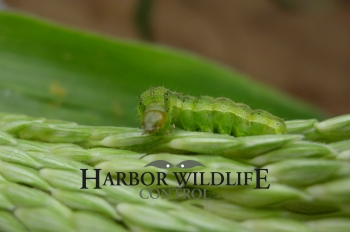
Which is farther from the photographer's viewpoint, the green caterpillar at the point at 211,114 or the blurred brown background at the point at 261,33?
the blurred brown background at the point at 261,33

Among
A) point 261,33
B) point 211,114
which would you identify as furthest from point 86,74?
point 261,33

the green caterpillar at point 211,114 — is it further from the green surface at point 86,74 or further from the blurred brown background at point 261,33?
the blurred brown background at point 261,33

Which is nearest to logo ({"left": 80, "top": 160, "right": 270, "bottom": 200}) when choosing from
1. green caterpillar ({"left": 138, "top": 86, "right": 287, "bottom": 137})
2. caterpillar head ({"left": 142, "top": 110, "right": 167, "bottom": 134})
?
caterpillar head ({"left": 142, "top": 110, "right": 167, "bottom": 134})

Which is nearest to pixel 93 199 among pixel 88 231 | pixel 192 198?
pixel 88 231

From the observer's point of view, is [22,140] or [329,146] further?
[22,140]

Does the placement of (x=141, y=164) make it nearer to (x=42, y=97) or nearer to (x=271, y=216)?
(x=271, y=216)

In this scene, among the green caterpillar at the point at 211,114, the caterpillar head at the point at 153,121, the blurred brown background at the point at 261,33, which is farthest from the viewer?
the blurred brown background at the point at 261,33

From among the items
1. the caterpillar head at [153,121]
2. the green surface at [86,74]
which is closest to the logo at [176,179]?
the caterpillar head at [153,121]

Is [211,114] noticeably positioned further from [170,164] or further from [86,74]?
[86,74]
